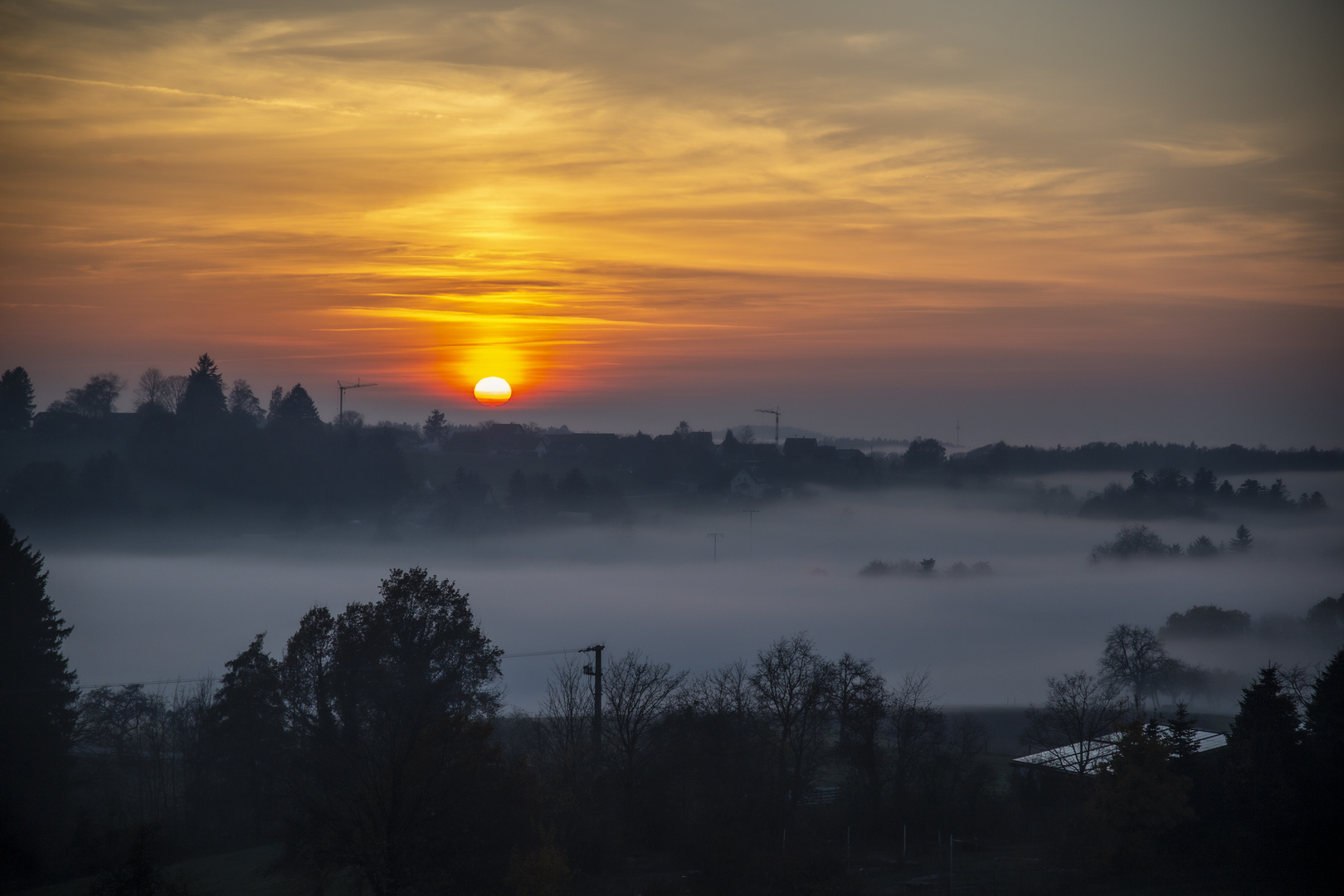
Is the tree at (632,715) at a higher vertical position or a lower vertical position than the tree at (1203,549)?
lower

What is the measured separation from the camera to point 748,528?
143500mm

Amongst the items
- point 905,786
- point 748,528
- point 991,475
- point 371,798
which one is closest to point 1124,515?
point 991,475

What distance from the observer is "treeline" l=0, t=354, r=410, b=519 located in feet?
297

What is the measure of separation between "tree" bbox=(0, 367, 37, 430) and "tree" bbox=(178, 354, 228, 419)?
15.2 metres

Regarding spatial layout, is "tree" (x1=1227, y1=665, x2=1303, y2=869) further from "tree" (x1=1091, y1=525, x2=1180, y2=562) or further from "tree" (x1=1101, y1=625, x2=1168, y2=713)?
"tree" (x1=1091, y1=525, x2=1180, y2=562)

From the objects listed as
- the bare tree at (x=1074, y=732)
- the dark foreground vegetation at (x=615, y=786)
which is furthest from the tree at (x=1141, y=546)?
the dark foreground vegetation at (x=615, y=786)

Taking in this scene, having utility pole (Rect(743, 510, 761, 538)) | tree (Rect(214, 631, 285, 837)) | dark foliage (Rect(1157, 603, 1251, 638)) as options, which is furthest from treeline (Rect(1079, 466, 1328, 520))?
tree (Rect(214, 631, 285, 837))

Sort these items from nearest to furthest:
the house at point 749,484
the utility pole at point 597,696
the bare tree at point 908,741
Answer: the utility pole at point 597,696 < the bare tree at point 908,741 < the house at point 749,484

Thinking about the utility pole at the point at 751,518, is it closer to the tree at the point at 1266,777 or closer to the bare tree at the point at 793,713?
the bare tree at the point at 793,713

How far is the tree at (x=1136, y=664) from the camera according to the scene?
59.3 metres

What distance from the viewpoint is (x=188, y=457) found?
315 feet

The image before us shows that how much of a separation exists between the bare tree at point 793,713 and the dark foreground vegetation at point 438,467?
78808 mm

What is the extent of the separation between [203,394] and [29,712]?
76418mm

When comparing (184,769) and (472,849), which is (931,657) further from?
(472,849)
